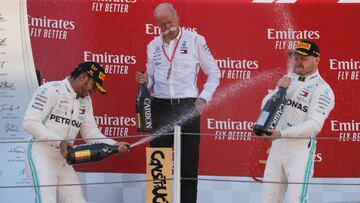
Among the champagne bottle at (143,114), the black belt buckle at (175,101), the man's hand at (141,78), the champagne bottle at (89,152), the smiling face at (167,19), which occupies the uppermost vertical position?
the smiling face at (167,19)

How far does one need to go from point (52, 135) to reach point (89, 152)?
27cm

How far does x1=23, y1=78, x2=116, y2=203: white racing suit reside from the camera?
771 centimetres

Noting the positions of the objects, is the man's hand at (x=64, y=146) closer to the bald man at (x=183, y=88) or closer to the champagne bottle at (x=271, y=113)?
the bald man at (x=183, y=88)

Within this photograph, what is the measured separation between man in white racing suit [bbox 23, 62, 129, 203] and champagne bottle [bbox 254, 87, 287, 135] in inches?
35.4

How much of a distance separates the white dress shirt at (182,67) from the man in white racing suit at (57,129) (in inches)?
28.0

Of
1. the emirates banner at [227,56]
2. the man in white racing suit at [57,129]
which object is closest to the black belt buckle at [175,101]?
→ the emirates banner at [227,56]

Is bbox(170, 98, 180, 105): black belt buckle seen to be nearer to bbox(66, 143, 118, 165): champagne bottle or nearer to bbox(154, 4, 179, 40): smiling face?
bbox(154, 4, 179, 40): smiling face

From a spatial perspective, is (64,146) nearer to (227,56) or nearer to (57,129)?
(57,129)

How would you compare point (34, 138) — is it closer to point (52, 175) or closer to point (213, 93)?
point (52, 175)

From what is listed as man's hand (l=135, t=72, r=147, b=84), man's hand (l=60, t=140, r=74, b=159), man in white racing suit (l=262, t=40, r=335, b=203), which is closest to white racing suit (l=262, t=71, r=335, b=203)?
man in white racing suit (l=262, t=40, r=335, b=203)

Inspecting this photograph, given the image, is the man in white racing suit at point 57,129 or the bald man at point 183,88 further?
the bald man at point 183,88

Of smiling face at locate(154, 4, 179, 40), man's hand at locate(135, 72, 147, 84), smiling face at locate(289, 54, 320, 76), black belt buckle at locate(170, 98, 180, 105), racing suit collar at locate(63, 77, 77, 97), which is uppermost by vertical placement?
smiling face at locate(154, 4, 179, 40)

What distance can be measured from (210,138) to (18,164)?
1.45m

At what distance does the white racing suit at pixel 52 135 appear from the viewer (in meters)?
7.71
